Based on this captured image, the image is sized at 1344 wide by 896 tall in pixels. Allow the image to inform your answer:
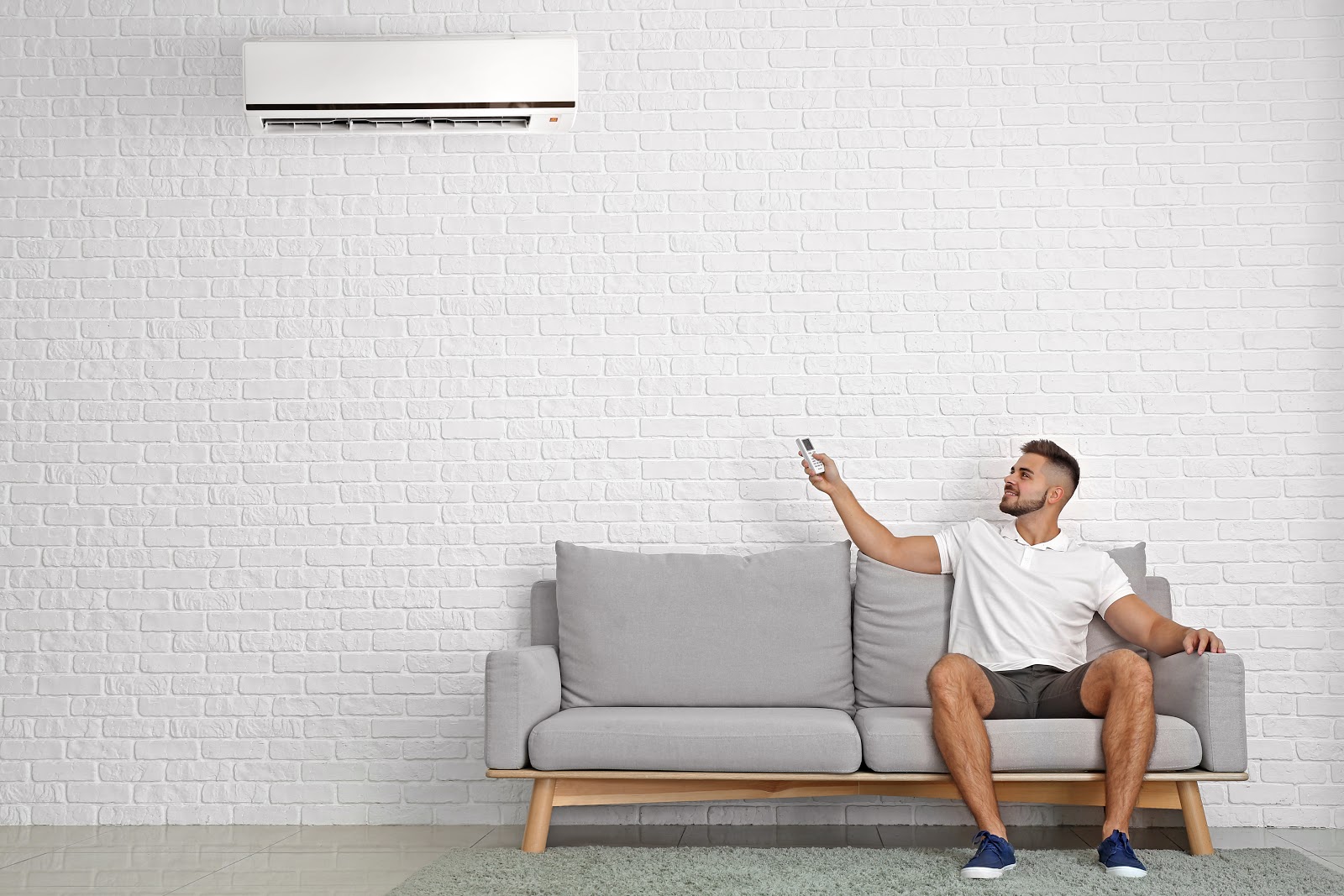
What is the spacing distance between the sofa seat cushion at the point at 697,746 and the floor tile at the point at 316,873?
1.58ft

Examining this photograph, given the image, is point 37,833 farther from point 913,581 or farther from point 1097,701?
point 1097,701

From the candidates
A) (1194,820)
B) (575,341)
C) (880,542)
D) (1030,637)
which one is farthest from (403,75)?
(1194,820)

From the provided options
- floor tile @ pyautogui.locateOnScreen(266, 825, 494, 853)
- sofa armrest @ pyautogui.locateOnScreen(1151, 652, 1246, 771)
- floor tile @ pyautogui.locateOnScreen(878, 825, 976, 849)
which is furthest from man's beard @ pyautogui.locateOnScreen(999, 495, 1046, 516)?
floor tile @ pyautogui.locateOnScreen(266, 825, 494, 853)

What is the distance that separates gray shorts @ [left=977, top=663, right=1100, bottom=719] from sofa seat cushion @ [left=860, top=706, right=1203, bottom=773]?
0.11 metres

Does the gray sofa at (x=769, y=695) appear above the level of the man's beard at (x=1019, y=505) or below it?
below

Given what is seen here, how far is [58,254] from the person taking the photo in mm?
3793

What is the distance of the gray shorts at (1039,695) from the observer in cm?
306

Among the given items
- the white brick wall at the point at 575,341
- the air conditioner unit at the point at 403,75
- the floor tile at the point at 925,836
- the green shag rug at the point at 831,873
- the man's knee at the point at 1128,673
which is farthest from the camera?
the white brick wall at the point at 575,341

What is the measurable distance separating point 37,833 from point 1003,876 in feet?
9.70

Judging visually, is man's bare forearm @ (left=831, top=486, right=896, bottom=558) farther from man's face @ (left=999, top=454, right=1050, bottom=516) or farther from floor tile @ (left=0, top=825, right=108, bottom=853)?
floor tile @ (left=0, top=825, right=108, bottom=853)

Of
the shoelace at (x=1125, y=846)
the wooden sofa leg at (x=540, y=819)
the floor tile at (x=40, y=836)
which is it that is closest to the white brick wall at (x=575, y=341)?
the floor tile at (x=40, y=836)

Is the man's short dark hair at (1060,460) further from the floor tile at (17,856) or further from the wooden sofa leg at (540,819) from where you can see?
the floor tile at (17,856)

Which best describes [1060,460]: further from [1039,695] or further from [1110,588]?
[1039,695]

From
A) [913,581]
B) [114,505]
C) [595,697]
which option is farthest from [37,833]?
[913,581]
